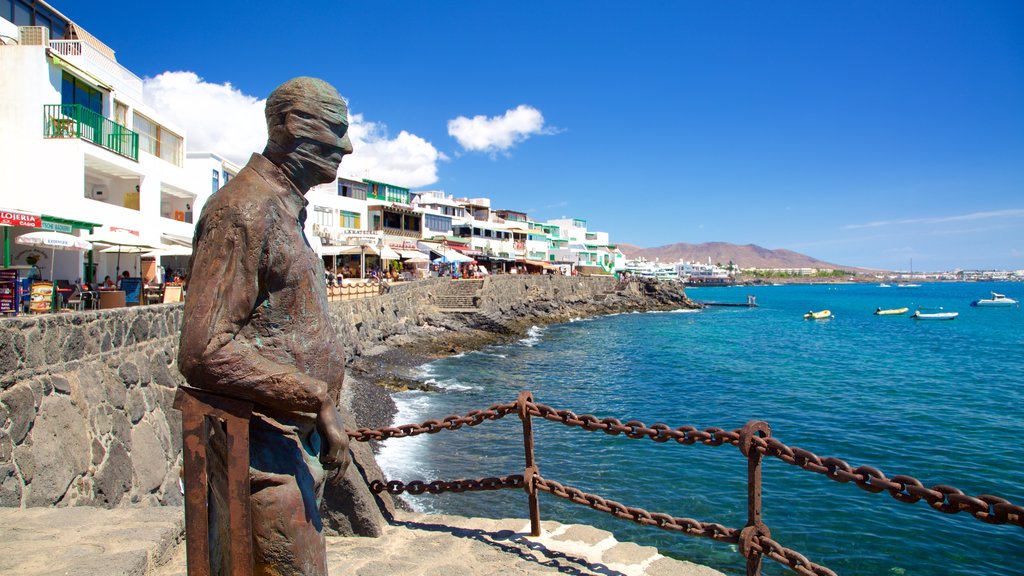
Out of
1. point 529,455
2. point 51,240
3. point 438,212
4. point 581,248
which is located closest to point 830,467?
point 529,455

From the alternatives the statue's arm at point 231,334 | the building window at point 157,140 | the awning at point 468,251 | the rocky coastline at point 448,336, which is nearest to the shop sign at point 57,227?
the rocky coastline at point 448,336

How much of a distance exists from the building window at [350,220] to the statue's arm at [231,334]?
41.7 metres

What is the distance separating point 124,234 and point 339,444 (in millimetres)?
15418

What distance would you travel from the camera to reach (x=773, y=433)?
1641cm

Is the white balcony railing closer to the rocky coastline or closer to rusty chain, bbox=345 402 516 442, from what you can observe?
the rocky coastline

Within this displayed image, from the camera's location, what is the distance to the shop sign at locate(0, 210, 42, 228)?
985cm

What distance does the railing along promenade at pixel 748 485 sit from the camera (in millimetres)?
2451

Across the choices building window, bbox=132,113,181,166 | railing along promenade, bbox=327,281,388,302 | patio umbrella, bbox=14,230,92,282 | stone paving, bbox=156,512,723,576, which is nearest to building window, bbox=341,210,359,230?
railing along promenade, bbox=327,281,388,302

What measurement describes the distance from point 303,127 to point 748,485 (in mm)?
2679

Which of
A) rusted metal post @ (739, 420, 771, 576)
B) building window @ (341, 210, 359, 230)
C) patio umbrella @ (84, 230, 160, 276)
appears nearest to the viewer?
rusted metal post @ (739, 420, 771, 576)

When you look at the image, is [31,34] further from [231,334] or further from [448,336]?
[231,334]

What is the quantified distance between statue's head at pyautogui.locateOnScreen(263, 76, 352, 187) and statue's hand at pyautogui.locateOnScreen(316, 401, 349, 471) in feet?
2.78

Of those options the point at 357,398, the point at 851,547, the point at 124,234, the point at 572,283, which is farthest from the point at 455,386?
the point at 572,283

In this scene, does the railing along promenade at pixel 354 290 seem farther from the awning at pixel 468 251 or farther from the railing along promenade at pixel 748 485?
the awning at pixel 468 251
